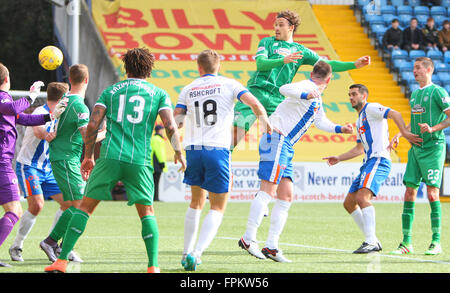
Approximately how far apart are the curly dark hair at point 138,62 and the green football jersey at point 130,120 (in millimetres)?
154

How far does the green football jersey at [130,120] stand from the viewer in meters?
6.44

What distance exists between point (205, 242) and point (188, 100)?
1.33 meters

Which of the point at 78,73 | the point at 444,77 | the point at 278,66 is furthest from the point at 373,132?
the point at 444,77

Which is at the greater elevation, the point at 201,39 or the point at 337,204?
the point at 201,39

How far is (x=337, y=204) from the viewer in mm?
19281

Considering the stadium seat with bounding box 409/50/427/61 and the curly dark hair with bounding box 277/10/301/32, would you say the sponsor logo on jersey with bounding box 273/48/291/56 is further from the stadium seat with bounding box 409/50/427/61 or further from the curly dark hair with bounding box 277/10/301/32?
the stadium seat with bounding box 409/50/427/61

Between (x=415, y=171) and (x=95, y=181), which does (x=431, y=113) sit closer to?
(x=415, y=171)

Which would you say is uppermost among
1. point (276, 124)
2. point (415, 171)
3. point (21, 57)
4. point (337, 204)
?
point (21, 57)

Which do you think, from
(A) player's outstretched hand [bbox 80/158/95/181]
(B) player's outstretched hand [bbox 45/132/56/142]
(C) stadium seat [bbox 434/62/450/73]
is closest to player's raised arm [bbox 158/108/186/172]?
(A) player's outstretched hand [bbox 80/158/95/181]

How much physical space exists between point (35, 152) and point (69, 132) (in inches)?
31.6

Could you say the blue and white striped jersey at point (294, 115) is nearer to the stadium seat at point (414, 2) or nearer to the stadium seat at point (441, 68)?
the stadium seat at point (441, 68)

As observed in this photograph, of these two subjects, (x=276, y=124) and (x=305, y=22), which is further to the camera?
(x=305, y=22)

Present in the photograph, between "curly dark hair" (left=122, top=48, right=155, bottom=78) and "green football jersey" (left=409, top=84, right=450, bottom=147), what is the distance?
13.5 feet
